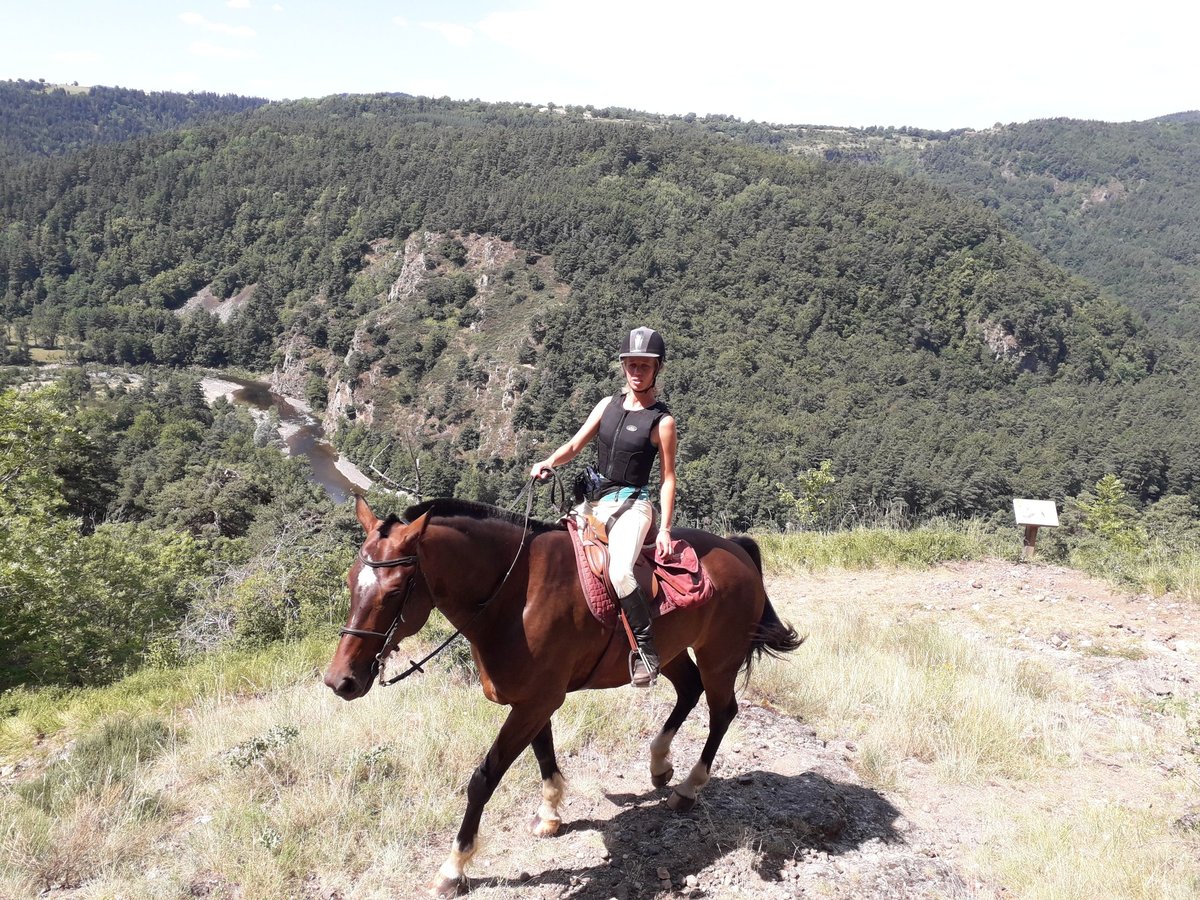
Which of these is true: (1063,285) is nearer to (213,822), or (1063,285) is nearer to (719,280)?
(719,280)

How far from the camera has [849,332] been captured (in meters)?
119

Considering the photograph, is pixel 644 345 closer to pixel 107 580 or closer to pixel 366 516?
pixel 366 516

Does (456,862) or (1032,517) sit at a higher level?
(456,862)

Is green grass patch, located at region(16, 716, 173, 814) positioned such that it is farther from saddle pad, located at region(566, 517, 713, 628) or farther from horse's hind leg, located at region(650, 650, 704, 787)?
horse's hind leg, located at region(650, 650, 704, 787)

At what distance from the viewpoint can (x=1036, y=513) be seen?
11.2m

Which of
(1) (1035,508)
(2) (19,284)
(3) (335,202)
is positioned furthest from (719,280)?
(2) (19,284)

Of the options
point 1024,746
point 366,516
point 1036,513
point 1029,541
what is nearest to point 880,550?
point 1029,541

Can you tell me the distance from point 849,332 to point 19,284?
168189 mm

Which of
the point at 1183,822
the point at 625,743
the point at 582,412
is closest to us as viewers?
the point at 1183,822

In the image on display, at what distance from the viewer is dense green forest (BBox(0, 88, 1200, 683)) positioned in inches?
2874

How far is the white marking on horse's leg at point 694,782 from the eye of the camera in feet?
14.1

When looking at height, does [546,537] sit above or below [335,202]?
below

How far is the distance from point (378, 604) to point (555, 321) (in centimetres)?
11045

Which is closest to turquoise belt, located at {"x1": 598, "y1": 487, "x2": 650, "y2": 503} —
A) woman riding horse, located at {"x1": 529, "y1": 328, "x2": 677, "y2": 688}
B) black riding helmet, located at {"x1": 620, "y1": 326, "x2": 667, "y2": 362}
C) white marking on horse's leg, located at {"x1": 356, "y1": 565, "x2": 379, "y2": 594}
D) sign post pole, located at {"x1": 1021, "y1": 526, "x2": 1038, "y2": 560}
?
woman riding horse, located at {"x1": 529, "y1": 328, "x2": 677, "y2": 688}
